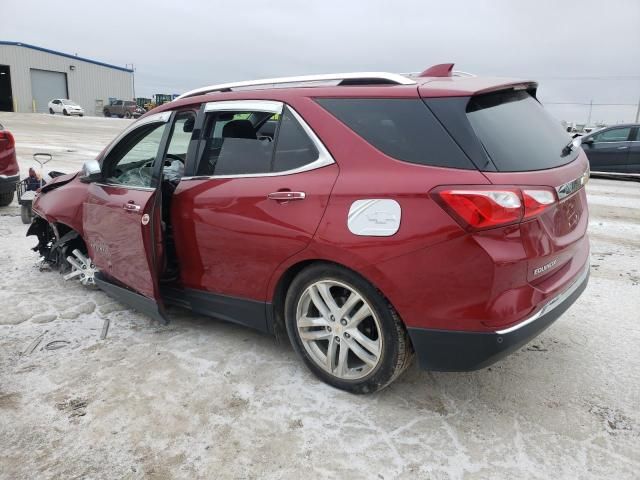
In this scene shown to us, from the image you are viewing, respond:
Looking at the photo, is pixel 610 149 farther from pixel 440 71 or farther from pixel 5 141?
pixel 5 141

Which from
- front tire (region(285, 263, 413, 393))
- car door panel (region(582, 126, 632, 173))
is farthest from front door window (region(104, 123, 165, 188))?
car door panel (region(582, 126, 632, 173))

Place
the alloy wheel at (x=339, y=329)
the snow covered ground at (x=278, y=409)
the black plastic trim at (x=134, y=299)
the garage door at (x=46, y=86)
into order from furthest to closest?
the garage door at (x=46, y=86) → the black plastic trim at (x=134, y=299) → the alloy wheel at (x=339, y=329) → the snow covered ground at (x=278, y=409)

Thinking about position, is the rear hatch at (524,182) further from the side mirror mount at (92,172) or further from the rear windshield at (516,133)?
the side mirror mount at (92,172)

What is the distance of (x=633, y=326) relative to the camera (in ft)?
12.1

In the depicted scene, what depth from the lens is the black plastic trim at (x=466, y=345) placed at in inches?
91.7

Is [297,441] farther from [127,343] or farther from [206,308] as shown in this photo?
[127,343]

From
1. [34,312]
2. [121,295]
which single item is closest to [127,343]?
[121,295]

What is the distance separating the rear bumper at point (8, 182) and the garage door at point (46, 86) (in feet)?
167

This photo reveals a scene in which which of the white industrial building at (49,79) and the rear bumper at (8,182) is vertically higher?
the white industrial building at (49,79)

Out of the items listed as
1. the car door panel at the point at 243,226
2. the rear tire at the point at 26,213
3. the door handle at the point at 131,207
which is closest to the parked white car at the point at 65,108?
the rear tire at the point at 26,213

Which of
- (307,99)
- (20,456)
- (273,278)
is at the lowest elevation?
(20,456)

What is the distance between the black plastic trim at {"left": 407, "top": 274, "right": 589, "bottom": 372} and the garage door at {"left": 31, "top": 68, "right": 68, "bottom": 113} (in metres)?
57.7

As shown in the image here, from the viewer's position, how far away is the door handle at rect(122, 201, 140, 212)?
3.36m

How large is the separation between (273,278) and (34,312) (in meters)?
2.29
